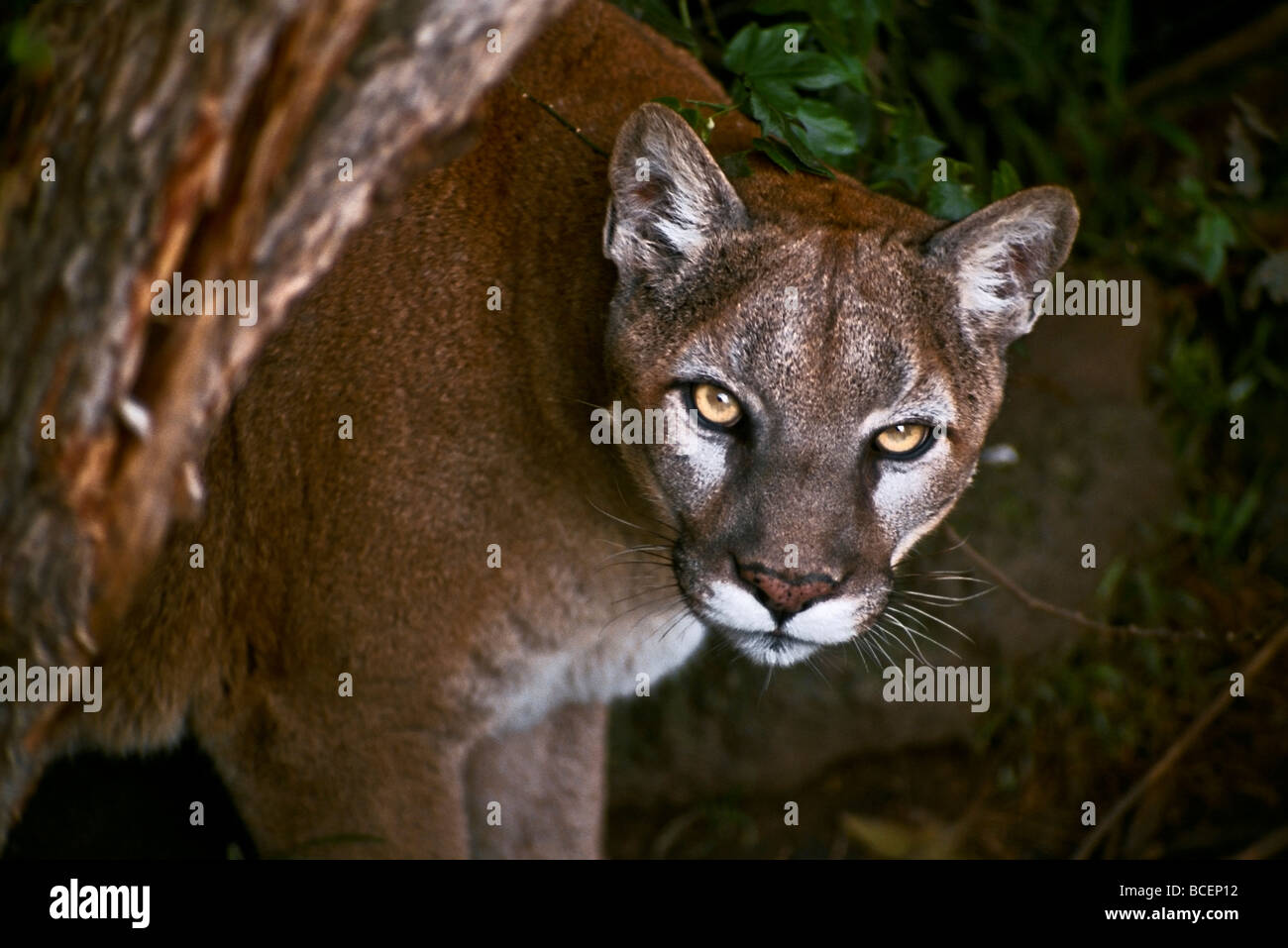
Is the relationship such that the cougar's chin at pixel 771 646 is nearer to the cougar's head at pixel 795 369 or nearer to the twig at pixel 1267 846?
the cougar's head at pixel 795 369

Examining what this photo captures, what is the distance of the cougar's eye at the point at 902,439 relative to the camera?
363cm

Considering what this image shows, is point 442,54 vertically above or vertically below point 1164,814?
above

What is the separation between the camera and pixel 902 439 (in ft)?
12.0

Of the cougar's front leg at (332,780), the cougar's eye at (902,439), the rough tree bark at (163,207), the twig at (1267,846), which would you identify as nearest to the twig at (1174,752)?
the twig at (1267,846)

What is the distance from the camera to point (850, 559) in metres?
3.51

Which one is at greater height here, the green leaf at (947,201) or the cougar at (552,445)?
the green leaf at (947,201)

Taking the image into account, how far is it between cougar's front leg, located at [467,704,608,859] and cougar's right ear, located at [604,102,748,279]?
2174 millimetres

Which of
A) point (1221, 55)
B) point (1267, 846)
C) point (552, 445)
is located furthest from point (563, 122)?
point (1221, 55)

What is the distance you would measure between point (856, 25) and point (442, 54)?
2.49 m

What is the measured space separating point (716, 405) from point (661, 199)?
0.63m

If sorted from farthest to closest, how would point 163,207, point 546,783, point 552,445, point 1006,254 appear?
point 546,783
point 552,445
point 1006,254
point 163,207

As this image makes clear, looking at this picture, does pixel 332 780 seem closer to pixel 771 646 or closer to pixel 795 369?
pixel 771 646

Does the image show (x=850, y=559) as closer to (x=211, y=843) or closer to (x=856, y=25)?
(x=856, y=25)
